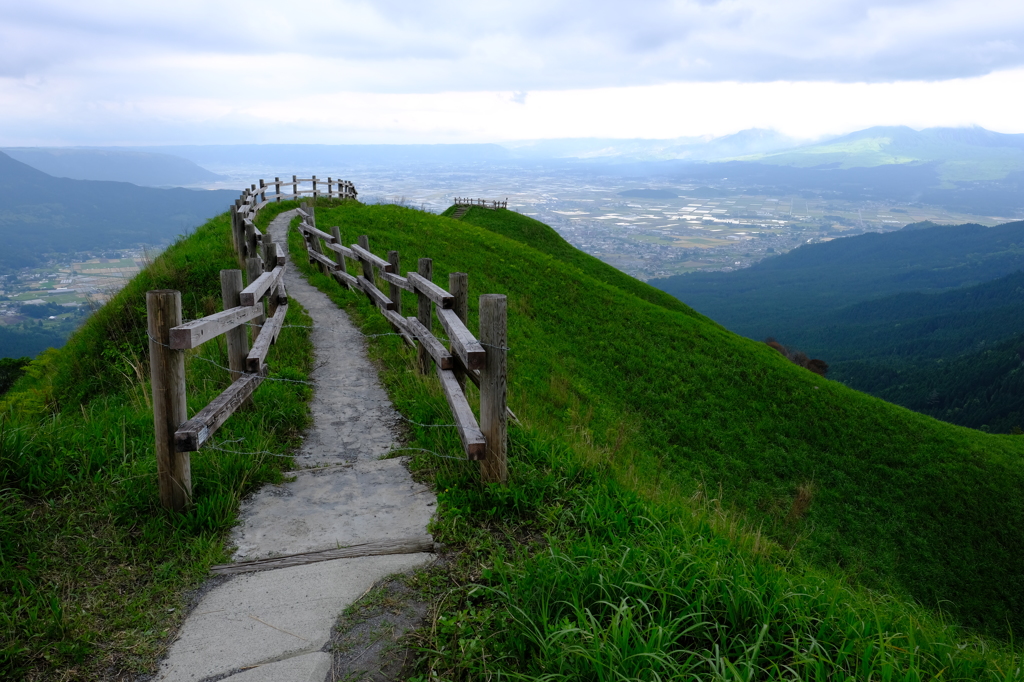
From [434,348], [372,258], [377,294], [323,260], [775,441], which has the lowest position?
[775,441]

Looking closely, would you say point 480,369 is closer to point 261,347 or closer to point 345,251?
point 261,347

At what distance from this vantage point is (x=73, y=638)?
12.2ft

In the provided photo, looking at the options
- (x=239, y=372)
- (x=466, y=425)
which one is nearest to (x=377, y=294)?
(x=239, y=372)

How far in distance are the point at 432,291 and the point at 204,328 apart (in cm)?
270

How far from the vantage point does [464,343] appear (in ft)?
17.5

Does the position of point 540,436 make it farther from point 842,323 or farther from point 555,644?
point 842,323

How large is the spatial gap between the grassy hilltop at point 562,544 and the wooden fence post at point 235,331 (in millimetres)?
629

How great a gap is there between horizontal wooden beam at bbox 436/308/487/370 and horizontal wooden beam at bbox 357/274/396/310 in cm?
434

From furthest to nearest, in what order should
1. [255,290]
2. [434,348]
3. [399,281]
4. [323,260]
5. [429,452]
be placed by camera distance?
[323,260] → [399,281] → [255,290] → [434,348] → [429,452]

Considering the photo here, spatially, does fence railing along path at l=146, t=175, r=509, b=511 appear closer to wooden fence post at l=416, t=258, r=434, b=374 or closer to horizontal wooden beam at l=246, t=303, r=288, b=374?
horizontal wooden beam at l=246, t=303, r=288, b=374

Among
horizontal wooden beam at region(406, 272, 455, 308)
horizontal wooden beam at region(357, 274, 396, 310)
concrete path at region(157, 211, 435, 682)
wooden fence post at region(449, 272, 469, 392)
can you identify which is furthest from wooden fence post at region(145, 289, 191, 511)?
horizontal wooden beam at region(357, 274, 396, 310)

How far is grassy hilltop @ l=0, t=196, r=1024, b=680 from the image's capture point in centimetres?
350

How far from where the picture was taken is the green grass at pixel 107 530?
372 cm

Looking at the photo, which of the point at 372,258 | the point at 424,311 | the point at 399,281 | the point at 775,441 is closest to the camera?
the point at 424,311
